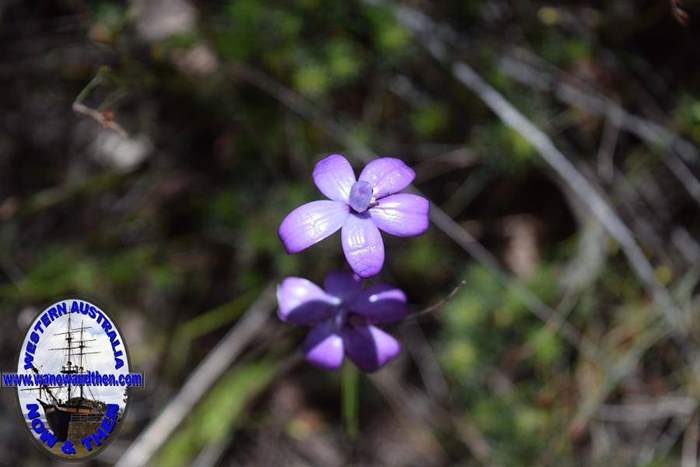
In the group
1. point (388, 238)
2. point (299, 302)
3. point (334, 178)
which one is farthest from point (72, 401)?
point (388, 238)

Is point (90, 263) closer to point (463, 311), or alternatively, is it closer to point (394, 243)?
point (394, 243)

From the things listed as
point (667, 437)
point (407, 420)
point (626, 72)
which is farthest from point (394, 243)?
point (667, 437)

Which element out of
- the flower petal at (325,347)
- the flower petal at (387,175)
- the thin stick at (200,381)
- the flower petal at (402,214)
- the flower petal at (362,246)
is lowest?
→ the thin stick at (200,381)

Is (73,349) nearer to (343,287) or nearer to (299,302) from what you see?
(299,302)

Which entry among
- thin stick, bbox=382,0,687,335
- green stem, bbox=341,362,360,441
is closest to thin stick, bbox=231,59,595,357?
thin stick, bbox=382,0,687,335

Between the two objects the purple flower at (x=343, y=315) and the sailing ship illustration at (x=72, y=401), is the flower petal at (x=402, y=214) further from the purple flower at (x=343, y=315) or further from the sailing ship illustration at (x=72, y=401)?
the sailing ship illustration at (x=72, y=401)

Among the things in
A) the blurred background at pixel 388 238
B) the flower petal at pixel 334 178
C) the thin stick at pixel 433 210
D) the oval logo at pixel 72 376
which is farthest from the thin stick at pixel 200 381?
the flower petal at pixel 334 178
